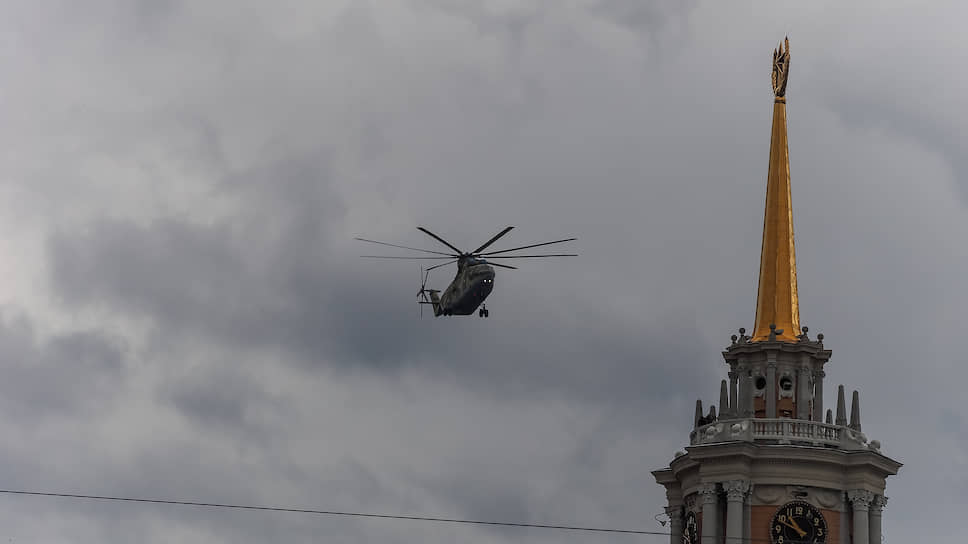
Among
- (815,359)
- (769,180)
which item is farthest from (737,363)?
(769,180)

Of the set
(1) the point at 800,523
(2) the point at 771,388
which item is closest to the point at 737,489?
(1) the point at 800,523

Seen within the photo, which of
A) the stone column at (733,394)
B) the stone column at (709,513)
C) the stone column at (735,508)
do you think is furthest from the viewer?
the stone column at (733,394)

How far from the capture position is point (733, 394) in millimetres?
140875

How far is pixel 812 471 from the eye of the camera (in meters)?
136

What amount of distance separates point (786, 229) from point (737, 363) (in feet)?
33.7

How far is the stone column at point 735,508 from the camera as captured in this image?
13425 cm

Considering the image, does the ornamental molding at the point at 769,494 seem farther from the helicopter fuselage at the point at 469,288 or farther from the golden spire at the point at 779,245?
the helicopter fuselage at the point at 469,288

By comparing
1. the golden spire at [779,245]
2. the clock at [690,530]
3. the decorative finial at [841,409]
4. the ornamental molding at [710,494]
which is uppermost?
the golden spire at [779,245]

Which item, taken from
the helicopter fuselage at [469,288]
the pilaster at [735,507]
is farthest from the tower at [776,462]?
the helicopter fuselage at [469,288]

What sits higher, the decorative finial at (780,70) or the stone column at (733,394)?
the decorative finial at (780,70)

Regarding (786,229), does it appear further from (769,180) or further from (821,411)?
(821,411)

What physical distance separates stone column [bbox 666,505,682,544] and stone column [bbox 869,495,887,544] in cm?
1043

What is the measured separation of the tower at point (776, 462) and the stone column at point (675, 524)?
54 millimetres

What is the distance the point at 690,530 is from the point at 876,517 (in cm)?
980
